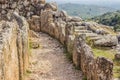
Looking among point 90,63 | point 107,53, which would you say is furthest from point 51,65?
point 90,63

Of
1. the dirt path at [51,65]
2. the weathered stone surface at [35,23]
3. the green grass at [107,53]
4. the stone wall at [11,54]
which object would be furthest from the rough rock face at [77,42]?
the stone wall at [11,54]

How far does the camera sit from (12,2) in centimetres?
4006

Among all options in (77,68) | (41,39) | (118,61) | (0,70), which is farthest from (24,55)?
(41,39)

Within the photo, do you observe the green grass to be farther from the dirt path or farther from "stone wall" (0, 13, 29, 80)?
"stone wall" (0, 13, 29, 80)

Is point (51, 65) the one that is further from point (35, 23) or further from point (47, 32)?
point (35, 23)

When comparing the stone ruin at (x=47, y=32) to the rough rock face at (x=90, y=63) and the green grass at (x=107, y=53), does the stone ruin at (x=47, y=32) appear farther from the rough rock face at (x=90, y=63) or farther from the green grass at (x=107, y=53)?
the green grass at (x=107, y=53)

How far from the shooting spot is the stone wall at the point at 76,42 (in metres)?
18.1

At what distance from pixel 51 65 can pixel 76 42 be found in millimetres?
2287

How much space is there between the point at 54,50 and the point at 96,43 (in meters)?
3.47

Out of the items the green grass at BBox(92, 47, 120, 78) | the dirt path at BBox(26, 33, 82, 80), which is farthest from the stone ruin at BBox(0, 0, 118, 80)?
the green grass at BBox(92, 47, 120, 78)

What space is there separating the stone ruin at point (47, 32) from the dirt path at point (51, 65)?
0.61 meters

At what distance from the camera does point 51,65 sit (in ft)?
81.6

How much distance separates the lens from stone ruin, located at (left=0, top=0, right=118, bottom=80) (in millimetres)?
17688

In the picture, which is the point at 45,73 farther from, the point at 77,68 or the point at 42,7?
the point at 42,7
